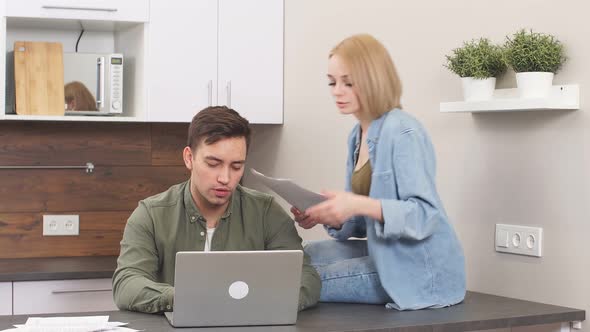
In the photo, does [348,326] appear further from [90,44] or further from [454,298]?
[90,44]

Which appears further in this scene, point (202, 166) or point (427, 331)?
point (202, 166)

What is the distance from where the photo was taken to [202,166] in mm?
2416

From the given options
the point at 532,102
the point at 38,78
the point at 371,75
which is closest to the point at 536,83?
the point at 532,102

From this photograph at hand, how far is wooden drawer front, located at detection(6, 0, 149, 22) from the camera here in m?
3.40

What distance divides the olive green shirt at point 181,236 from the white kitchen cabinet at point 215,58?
1115mm

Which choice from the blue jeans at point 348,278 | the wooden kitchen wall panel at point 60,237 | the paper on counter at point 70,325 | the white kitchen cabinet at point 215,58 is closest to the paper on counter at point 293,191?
the blue jeans at point 348,278

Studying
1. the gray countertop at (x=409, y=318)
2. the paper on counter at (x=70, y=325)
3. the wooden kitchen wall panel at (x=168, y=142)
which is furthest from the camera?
the wooden kitchen wall panel at (x=168, y=142)

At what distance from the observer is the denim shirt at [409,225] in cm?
229

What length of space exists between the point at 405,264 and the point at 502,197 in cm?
45

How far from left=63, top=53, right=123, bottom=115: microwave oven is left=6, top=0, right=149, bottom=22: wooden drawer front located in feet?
0.62

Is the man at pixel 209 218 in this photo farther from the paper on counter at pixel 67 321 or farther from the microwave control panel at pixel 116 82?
the microwave control panel at pixel 116 82

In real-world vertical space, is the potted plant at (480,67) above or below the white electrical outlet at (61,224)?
above

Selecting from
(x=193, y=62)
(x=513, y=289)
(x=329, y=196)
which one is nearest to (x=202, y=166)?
(x=329, y=196)

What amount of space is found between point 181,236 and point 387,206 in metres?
0.59
